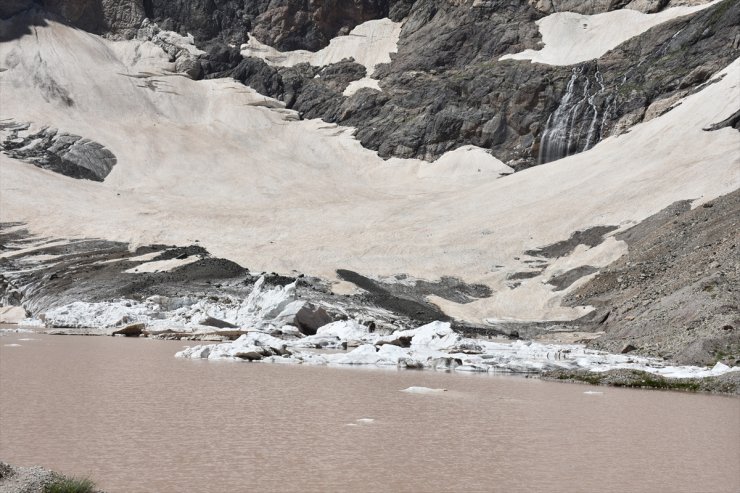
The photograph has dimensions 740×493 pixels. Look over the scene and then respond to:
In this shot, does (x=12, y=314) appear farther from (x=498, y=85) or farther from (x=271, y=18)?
(x=271, y=18)

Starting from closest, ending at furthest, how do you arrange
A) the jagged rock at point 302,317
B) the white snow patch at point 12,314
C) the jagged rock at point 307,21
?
the jagged rock at point 302,317
the white snow patch at point 12,314
the jagged rock at point 307,21

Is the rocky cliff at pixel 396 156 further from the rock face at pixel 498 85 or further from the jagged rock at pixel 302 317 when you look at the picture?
the jagged rock at pixel 302 317

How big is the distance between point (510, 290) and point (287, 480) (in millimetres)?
57449

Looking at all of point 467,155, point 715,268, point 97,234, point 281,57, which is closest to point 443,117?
point 467,155

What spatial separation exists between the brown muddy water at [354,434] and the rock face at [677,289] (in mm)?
8030

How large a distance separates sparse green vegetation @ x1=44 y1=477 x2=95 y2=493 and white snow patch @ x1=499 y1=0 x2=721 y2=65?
12666 centimetres

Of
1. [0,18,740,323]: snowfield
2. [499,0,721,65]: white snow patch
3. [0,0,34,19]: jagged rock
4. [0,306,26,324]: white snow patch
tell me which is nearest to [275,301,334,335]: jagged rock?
[0,18,740,323]: snowfield

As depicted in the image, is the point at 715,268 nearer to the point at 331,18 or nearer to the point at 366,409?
the point at 366,409

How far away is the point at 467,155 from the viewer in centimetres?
12312

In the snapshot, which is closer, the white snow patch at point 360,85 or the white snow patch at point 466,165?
the white snow patch at point 466,165

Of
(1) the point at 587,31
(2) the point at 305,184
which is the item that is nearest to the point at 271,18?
(2) the point at 305,184

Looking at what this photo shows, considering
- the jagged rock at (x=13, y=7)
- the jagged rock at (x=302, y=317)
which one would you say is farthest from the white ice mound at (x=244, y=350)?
the jagged rock at (x=13, y=7)

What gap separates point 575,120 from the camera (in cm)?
11469

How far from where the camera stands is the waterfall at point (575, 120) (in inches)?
4407
